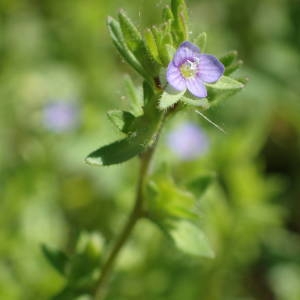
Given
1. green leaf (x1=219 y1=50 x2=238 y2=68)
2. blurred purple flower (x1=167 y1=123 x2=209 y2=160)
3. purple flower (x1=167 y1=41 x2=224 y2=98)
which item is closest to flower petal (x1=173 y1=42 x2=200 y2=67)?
Result: purple flower (x1=167 y1=41 x2=224 y2=98)

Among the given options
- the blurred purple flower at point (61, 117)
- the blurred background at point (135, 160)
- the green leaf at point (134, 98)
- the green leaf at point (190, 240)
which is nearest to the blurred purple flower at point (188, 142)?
the blurred background at point (135, 160)

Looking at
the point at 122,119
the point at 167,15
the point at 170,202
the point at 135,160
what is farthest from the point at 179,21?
the point at 135,160

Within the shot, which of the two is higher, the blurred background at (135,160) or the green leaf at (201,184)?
the green leaf at (201,184)

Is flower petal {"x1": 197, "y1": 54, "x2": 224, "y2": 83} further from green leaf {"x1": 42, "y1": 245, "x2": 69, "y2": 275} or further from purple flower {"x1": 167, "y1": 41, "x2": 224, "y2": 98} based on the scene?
green leaf {"x1": 42, "y1": 245, "x2": 69, "y2": 275}

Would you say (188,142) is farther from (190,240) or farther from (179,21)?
(179,21)

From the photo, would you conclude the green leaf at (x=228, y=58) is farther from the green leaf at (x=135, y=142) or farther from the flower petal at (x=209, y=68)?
the green leaf at (x=135, y=142)
